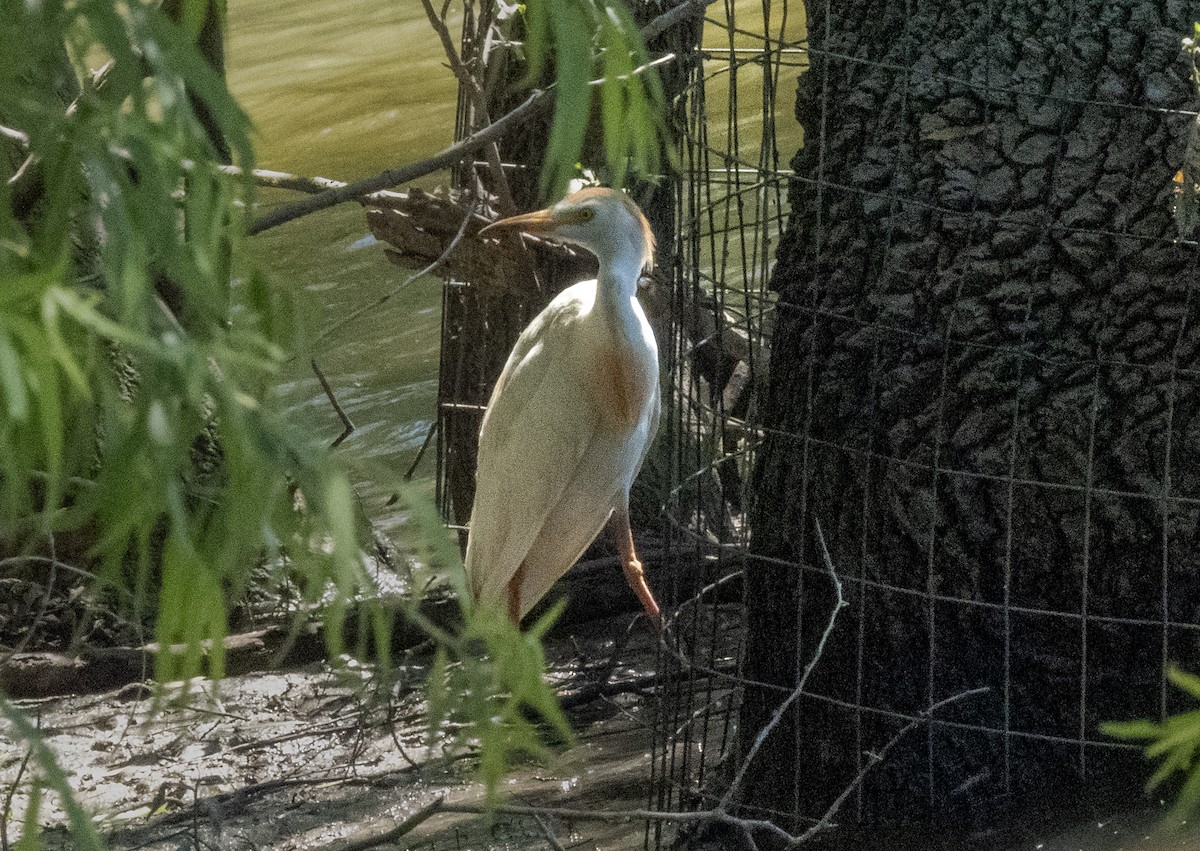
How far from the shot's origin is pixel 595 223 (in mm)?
3150

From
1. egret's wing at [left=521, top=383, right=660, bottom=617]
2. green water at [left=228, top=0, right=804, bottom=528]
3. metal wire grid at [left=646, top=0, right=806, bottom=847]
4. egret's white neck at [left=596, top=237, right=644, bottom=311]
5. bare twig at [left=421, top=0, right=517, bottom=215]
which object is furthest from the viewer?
green water at [left=228, top=0, right=804, bottom=528]

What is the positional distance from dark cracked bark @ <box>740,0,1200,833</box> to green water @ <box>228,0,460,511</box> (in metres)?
1.52

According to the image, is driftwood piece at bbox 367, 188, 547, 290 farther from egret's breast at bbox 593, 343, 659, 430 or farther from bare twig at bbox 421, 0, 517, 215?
egret's breast at bbox 593, 343, 659, 430

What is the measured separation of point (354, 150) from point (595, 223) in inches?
290

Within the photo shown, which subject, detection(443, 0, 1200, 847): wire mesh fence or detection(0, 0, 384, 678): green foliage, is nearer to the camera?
detection(0, 0, 384, 678): green foliage

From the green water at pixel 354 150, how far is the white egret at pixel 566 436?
0.59 metres

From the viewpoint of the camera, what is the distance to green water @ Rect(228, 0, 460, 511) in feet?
22.3

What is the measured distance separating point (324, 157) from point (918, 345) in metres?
8.04

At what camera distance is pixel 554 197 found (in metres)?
0.92

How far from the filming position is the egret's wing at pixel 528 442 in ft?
11.6

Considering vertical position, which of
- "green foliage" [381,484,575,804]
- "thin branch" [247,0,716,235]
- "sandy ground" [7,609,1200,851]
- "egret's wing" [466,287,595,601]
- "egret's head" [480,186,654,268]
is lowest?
"sandy ground" [7,609,1200,851]

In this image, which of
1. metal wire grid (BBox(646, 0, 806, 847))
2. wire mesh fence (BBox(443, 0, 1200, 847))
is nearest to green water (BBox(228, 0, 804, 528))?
metal wire grid (BBox(646, 0, 806, 847))

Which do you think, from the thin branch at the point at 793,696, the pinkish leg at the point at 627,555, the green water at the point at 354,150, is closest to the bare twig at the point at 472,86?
the green water at the point at 354,150

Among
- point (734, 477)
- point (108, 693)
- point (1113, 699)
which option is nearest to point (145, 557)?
point (1113, 699)
